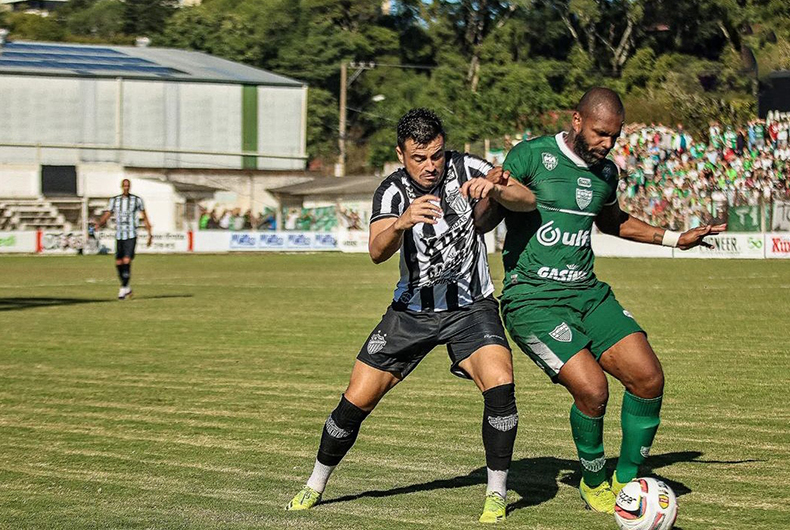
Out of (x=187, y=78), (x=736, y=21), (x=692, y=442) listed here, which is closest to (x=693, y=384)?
(x=692, y=442)

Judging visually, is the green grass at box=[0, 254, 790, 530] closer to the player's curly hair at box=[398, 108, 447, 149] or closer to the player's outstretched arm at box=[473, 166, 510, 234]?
the player's outstretched arm at box=[473, 166, 510, 234]

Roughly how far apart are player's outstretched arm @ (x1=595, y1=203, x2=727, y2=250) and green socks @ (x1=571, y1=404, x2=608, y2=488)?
3.86 feet

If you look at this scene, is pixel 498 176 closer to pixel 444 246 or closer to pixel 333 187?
pixel 444 246

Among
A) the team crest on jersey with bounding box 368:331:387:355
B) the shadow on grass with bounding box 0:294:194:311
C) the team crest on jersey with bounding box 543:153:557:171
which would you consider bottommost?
the shadow on grass with bounding box 0:294:194:311

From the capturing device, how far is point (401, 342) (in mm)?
6656

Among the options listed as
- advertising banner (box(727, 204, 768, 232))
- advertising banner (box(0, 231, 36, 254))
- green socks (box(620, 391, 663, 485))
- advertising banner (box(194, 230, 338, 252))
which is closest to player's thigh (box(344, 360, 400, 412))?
green socks (box(620, 391, 663, 485))

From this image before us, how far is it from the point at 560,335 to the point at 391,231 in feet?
3.88

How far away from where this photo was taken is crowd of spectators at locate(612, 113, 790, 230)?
39969 mm

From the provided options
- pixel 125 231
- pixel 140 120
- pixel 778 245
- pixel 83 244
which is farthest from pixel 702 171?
pixel 140 120

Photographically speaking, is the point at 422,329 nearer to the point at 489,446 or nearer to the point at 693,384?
the point at 489,446

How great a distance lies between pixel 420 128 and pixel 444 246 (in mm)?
668

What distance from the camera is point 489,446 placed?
257 inches

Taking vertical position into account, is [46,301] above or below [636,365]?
below

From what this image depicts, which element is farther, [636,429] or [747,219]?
[747,219]
